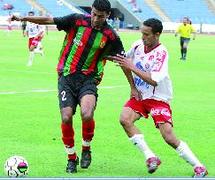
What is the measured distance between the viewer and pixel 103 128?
11844 millimetres

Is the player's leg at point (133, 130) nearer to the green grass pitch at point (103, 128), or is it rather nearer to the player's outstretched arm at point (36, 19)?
the green grass pitch at point (103, 128)

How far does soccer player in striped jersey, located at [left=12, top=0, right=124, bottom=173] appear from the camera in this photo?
828 cm

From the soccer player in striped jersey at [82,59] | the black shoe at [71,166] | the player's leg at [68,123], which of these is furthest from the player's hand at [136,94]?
the black shoe at [71,166]

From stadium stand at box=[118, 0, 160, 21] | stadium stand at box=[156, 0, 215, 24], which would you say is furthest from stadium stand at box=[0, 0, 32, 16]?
stadium stand at box=[156, 0, 215, 24]

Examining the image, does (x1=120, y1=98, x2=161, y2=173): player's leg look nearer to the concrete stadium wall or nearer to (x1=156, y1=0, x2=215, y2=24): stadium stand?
the concrete stadium wall

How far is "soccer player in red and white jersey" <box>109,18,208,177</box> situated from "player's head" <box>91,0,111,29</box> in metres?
0.47

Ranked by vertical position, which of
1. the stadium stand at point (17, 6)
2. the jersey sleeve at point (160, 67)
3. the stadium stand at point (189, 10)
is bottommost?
the stadium stand at point (189, 10)

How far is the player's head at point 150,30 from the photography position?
8.14m

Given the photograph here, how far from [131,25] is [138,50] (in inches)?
2671

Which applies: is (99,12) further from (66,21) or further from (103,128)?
(103,128)

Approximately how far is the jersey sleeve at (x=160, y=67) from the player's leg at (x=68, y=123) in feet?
3.55

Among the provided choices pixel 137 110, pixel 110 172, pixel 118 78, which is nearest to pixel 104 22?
pixel 137 110

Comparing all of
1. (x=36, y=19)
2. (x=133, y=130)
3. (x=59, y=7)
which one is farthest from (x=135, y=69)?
(x=59, y=7)

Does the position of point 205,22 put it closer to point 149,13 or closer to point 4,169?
point 149,13
